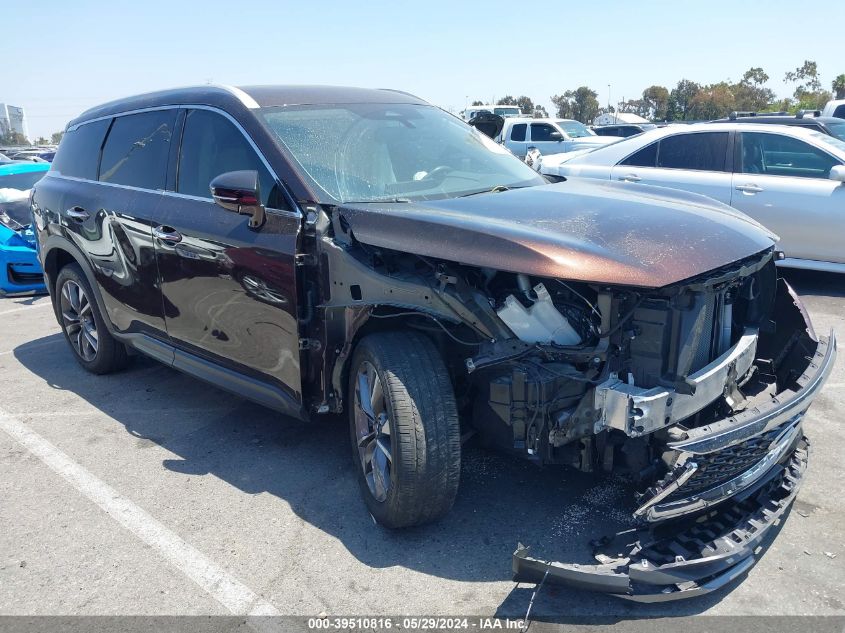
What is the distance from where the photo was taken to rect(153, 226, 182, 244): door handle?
3.95 meters

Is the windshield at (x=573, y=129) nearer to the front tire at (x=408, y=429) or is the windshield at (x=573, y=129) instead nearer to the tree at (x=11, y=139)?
the front tire at (x=408, y=429)

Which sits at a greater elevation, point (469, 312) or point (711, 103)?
point (711, 103)

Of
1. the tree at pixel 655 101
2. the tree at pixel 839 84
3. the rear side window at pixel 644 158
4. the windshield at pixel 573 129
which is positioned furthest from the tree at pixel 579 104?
the rear side window at pixel 644 158

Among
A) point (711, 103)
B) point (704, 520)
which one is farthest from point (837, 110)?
point (711, 103)

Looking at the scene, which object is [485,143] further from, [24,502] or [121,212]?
[24,502]

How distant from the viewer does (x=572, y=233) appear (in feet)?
8.92

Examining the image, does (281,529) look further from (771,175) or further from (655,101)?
(655,101)

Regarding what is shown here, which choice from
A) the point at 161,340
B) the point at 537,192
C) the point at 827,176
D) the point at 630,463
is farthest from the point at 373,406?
the point at 827,176

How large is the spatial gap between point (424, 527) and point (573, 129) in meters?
18.7

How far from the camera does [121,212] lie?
175 inches

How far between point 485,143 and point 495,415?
214 cm

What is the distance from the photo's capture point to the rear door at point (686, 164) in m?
7.18

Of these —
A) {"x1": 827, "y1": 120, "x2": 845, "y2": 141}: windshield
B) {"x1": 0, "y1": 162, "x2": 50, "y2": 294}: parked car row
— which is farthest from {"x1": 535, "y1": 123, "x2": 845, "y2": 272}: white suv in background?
{"x1": 0, "y1": 162, "x2": 50, "y2": 294}: parked car row

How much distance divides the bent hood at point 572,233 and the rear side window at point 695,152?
164 inches
